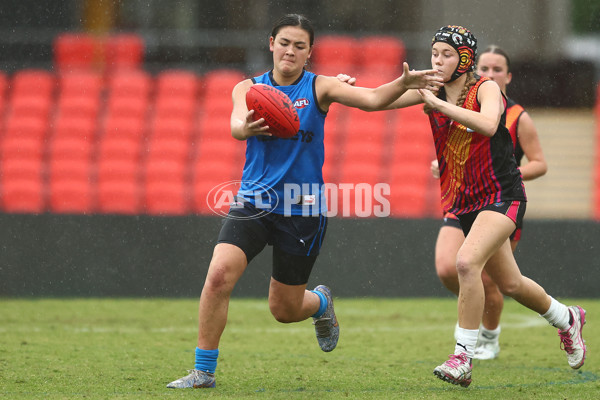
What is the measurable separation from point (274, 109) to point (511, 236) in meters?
2.40

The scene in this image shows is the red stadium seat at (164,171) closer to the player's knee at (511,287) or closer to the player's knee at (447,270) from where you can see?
the player's knee at (447,270)

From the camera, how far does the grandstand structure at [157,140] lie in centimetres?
1247

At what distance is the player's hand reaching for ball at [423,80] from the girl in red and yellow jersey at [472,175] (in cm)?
5

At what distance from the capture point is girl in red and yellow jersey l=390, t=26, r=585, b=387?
210 inches

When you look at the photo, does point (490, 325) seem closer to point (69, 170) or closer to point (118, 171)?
point (118, 171)

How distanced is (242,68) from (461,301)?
10185mm

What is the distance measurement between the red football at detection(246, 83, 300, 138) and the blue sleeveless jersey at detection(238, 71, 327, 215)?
20cm

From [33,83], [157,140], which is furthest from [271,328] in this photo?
[33,83]

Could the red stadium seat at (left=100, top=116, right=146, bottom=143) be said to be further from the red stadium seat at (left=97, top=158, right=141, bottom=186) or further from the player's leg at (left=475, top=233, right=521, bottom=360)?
the player's leg at (left=475, top=233, right=521, bottom=360)

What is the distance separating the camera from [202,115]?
13859 mm

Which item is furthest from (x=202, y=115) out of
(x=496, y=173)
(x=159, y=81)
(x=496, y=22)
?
(x=496, y=173)

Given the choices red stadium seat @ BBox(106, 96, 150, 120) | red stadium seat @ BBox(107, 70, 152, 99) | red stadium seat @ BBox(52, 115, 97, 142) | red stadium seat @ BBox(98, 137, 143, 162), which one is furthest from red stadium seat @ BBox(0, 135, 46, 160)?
red stadium seat @ BBox(107, 70, 152, 99)

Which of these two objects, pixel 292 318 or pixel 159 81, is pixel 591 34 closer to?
pixel 159 81

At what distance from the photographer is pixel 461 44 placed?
18.2ft
